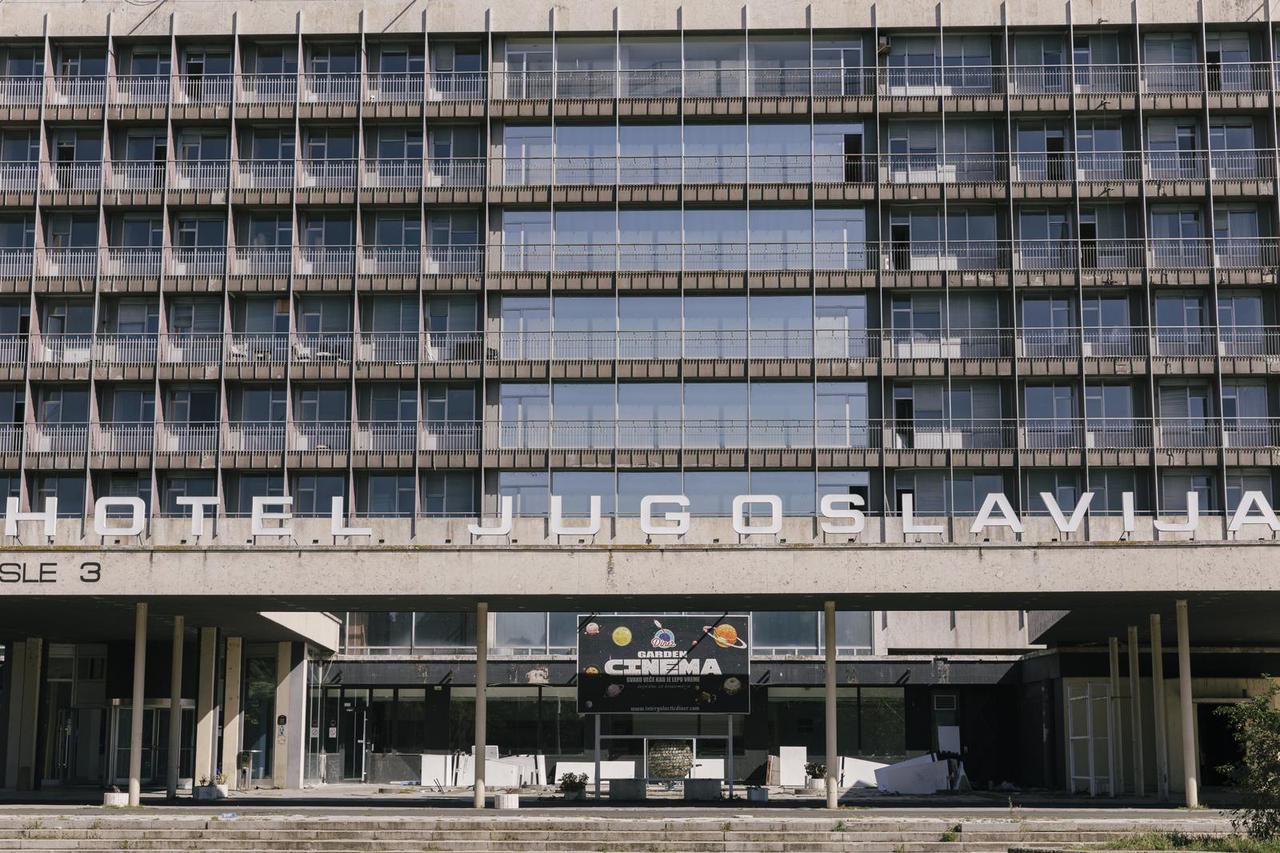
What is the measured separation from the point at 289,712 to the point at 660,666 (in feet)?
64.7

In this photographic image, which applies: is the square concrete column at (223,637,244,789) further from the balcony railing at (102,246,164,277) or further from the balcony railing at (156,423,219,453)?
the balcony railing at (102,246,164,277)

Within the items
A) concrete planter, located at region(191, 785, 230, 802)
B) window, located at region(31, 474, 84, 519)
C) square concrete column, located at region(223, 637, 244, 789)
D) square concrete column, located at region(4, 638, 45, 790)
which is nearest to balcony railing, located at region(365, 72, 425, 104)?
window, located at region(31, 474, 84, 519)

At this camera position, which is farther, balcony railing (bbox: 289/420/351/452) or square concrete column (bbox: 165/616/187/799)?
balcony railing (bbox: 289/420/351/452)

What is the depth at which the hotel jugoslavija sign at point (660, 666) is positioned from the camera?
164 ft

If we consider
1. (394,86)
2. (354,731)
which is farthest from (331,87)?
(354,731)

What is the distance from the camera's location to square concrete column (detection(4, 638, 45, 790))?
59.1 metres

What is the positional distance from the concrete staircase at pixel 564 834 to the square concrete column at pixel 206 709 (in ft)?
63.0

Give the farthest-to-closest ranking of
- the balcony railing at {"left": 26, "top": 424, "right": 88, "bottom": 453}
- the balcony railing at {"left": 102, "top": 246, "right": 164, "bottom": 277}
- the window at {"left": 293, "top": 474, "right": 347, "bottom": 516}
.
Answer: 1. the balcony railing at {"left": 102, "top": 246, "right": 164, "bottom": 277}
2. the balcony railing at {"left": 26, "top": 424, "right": 88, "bottom": 453}
3. the window at {"left": 293, "top": 474, "right": 347, "bottom": 516}

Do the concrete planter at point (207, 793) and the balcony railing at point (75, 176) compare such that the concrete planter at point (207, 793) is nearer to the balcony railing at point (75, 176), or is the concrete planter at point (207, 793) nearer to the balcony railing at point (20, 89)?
the balcony railing at point (75, 176)

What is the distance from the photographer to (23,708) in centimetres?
5997

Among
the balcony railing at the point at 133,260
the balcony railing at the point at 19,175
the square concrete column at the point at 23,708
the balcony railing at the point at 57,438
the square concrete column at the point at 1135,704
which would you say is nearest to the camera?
the square concrete column at the point at 1135,704

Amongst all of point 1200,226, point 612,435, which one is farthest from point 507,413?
point 1200,226

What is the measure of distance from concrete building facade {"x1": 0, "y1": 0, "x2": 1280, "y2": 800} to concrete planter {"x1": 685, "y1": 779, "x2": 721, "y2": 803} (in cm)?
1794

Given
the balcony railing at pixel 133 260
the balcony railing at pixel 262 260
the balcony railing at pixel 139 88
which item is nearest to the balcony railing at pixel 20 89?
the balcony railing at pixel 139 88
